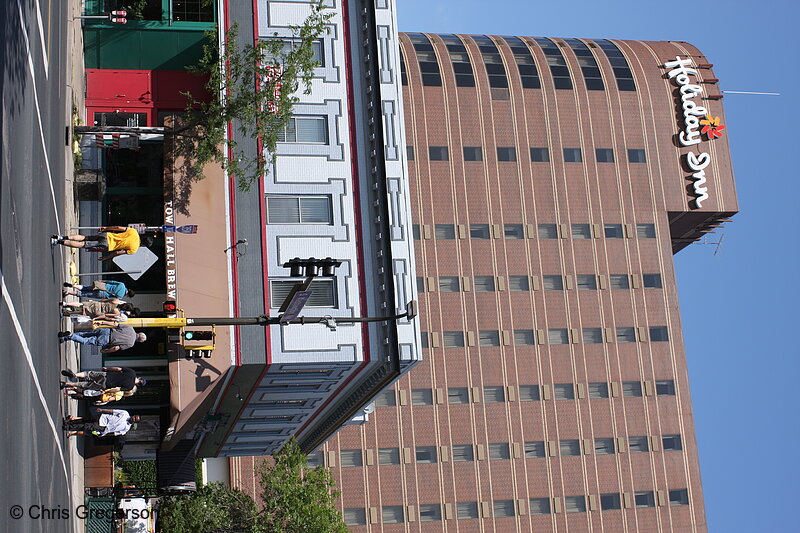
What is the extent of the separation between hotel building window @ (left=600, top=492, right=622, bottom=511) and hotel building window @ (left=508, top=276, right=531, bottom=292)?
15.7 meters

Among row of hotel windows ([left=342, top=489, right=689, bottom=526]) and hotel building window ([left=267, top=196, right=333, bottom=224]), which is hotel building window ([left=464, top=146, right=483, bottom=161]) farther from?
hotel building window ([left=267, top=196, right=333, bottom=224])

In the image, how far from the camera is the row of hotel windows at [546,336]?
6544cm

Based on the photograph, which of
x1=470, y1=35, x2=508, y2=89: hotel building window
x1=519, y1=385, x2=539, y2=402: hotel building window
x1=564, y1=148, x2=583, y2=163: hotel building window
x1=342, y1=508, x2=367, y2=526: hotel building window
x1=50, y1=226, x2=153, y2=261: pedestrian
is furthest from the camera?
x1=564, y1=148, x2=583, y2=163: hotel building window

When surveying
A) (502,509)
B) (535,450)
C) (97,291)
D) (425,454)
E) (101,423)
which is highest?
(97,291)

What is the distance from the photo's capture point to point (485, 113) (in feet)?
223

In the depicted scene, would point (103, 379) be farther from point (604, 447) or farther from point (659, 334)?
point (659, 334)

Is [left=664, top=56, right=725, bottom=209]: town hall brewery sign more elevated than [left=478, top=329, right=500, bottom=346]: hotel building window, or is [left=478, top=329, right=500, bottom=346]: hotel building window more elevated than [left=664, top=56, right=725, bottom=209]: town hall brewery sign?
[left=664, top=56, right=725, bottom=209]: town hall brewery sign

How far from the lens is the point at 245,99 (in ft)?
107

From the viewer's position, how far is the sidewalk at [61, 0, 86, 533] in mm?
25672

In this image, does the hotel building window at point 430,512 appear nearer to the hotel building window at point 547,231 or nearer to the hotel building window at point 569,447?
the hotel building window at point 569,447

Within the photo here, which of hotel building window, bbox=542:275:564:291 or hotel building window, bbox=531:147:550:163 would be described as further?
hotel building window, bbox=531:147:550:163

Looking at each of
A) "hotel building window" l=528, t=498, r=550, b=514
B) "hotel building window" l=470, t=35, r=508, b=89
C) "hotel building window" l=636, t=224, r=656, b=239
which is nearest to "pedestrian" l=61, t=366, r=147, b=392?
"hotel building window" l=528, t=498, r=550, b=514

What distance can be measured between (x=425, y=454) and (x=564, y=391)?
11.1 metres

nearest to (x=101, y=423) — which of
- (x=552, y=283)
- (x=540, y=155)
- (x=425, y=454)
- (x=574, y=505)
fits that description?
(x=425, y=454)
